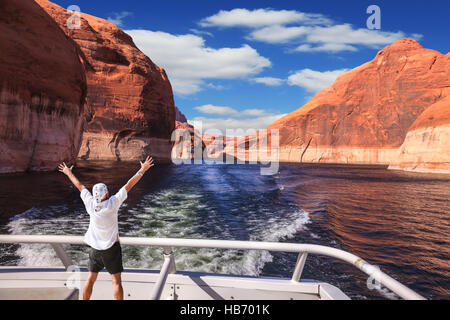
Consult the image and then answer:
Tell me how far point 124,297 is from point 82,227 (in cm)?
609

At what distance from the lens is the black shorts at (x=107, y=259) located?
9.18 feet

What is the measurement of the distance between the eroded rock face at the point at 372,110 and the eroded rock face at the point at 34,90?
79.1 meters

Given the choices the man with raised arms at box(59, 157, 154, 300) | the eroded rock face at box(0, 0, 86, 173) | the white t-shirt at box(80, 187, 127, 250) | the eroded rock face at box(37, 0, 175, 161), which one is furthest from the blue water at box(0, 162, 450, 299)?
the eroded rock face at box(37, 0, 175, 161)

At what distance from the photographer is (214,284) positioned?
9.94ft

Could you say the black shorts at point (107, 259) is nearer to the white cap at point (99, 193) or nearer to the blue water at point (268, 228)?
the white cap at point (99, 193)

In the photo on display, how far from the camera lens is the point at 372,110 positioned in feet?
281

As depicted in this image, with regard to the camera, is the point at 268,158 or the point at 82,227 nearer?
the point at 82,227

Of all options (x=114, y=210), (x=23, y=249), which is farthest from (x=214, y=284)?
(x=23, y=249)

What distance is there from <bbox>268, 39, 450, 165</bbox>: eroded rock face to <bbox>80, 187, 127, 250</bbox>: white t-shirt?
84.1 meters

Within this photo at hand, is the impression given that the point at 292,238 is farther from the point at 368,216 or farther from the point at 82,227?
the point at 82,227

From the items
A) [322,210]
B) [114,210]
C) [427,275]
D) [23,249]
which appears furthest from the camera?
[322,210]

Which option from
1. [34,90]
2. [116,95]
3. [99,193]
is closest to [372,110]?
[116,95]

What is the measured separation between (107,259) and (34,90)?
2335cm

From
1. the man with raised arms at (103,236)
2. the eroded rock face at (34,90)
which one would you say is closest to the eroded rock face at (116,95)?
the eroded rock face at (34,90)
